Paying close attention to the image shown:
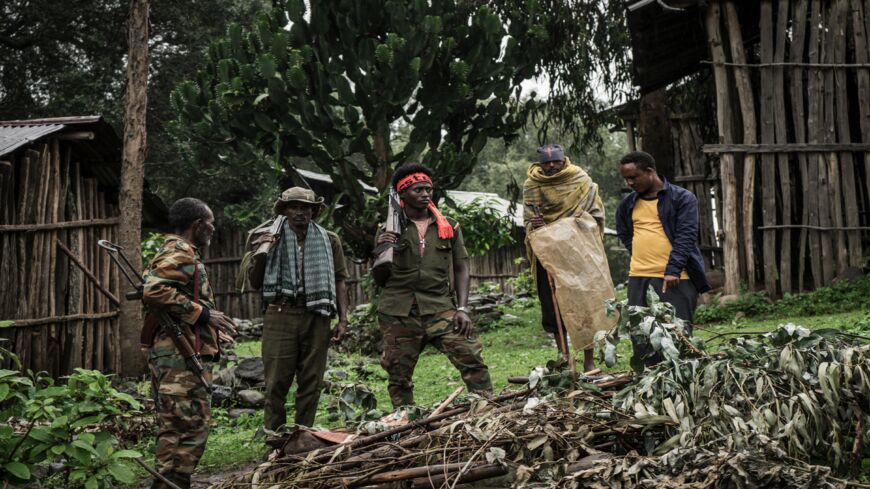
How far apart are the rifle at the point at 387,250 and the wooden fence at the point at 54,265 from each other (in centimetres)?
450

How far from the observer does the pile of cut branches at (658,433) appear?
327 cm

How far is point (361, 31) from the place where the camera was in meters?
11.5

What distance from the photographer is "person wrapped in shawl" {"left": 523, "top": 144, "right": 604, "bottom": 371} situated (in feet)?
21.3

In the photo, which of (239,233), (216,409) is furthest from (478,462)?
(239,233)

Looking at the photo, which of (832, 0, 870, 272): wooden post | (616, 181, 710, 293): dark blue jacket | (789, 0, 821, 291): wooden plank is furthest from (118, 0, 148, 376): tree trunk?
(832, 0, 870, 272): wooden post

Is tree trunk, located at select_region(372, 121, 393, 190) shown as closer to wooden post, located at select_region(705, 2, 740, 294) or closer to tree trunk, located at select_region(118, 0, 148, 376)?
tree trunk, located at select_region(118, 0, 148, 376)

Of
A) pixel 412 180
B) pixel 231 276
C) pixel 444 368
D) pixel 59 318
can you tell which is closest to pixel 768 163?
pixel 444 368

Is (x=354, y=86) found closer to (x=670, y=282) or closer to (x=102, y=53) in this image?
(x=670, y=282)

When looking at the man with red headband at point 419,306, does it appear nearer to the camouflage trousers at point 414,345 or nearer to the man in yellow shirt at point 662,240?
the camouflage trousers at point 414,345

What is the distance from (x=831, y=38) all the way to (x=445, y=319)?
7.21 m

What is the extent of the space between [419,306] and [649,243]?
1670 millimetres

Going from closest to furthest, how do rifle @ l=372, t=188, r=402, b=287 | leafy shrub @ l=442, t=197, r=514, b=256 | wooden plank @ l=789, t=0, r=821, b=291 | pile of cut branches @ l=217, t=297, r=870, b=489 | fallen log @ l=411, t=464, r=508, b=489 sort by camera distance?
pile of cut branches @ l=217, t=297, r=870, b=489 → fallen log @ l=411, t=464, r=508, b=489 → rifle @ l=372, t=188, r=402, b=287 → wooden plank @ l=789, t=0, r=821, b=291 → leafy shrub @ l=442, t=197, r=514, b=256

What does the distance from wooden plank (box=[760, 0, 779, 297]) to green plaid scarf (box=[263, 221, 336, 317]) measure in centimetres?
654

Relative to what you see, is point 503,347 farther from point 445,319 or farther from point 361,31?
point 445,319
